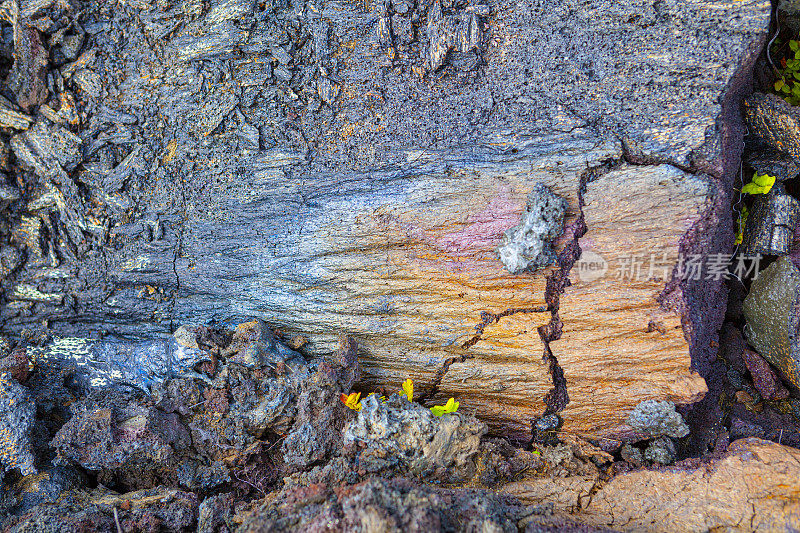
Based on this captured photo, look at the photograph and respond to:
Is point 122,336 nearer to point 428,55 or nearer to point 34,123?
point 34,123

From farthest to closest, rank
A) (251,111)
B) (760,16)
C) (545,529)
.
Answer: (251,111) → (760,16) → (545,529)

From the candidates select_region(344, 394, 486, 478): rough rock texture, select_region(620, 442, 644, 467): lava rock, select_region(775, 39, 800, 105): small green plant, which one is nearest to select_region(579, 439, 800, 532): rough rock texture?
select_region(620, 442, 644, 467): lava rock

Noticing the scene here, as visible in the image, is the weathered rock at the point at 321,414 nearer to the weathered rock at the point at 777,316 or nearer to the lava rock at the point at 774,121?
the weathered rock at the point at 777,316

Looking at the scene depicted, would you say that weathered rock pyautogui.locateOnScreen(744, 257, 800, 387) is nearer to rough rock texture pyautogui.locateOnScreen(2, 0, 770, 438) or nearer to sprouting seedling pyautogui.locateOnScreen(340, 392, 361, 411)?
rough rock texture pyautogui.locateOnScreen(2, 0, 770, 438)

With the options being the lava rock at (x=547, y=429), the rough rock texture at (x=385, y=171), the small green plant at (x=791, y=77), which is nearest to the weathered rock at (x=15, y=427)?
the rough rock texture at (x=385, y=171)

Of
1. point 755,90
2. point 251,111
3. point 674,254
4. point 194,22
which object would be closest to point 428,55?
point 251,111

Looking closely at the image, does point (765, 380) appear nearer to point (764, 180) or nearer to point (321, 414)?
point (764, 180)

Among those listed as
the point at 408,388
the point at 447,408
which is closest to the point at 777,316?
the point at 447,408
